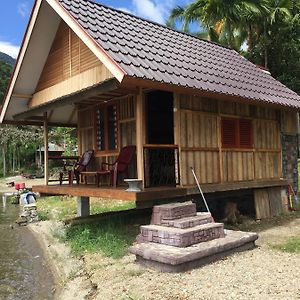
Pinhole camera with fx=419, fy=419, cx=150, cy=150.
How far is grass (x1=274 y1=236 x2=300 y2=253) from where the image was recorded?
307 inches

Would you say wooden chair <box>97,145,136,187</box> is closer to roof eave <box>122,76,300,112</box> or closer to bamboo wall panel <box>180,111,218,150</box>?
bamboo wall panel <box>180,111,218,150</box>

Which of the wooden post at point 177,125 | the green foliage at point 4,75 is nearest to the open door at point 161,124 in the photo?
the wooden post at point 177,125

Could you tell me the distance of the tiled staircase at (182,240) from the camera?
21.7ft

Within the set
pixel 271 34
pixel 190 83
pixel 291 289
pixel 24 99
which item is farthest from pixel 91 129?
pixel 271 34

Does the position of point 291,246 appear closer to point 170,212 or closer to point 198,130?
point 170,212

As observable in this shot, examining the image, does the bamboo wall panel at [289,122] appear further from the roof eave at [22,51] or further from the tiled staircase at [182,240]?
the roof eave at [22,51]

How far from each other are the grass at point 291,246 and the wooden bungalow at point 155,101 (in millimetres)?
2090

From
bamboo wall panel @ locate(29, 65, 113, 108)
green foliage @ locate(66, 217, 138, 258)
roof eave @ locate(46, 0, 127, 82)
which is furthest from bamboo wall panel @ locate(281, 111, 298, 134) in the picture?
roof eave @ locate(46, 0, 127, 82)

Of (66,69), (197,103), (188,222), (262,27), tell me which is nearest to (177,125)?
(197,103)

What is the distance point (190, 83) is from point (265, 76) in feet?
18.7

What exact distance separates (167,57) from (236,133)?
2.84m

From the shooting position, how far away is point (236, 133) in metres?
10.9

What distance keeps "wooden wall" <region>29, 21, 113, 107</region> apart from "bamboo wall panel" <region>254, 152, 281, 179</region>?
16.6 feet

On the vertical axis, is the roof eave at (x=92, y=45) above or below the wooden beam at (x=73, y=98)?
above
